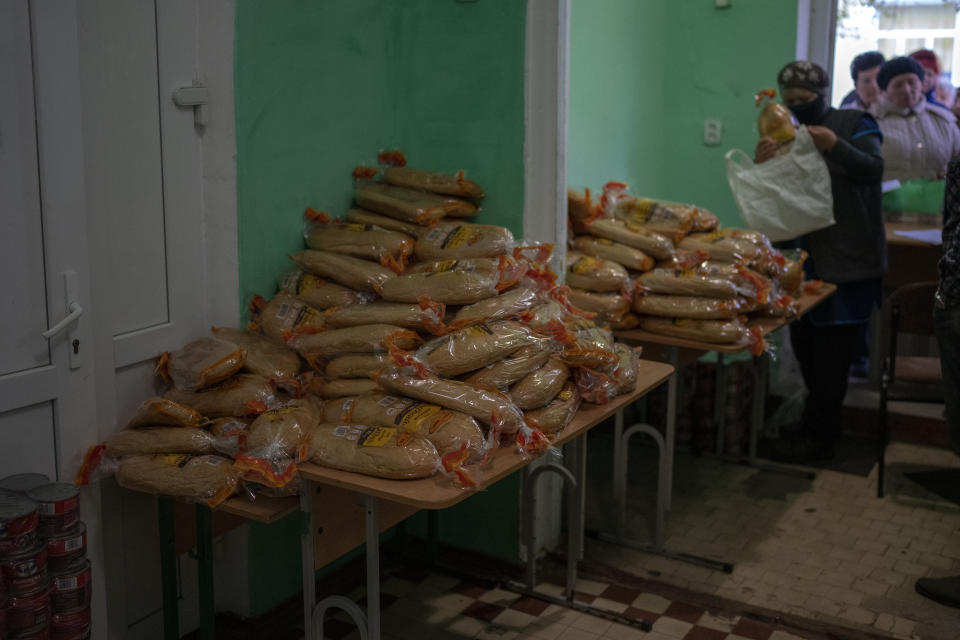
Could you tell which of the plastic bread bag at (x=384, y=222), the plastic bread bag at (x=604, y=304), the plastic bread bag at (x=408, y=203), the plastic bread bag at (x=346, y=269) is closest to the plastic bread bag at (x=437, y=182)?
the plastic bread bag at (x=408, y=203)

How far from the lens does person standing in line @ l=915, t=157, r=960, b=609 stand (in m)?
2.90

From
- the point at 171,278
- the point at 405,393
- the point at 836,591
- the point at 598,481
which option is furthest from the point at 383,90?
the point at 836,591

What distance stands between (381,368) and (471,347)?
22cm

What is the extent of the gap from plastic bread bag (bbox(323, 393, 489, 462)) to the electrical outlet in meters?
3.08

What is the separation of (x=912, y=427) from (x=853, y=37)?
2.06 metres

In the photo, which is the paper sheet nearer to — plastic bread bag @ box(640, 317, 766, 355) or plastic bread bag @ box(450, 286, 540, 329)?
plastic bread bag @ box(640, 317, 766, 355)

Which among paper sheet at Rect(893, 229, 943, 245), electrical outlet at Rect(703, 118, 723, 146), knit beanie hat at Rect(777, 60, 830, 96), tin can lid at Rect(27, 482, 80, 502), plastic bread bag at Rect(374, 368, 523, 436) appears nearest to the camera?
tin can lid at Rect(27, 482, 80, 502)

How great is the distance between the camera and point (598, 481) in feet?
13.5

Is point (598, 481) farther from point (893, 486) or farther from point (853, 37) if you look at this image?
point (853, 37)

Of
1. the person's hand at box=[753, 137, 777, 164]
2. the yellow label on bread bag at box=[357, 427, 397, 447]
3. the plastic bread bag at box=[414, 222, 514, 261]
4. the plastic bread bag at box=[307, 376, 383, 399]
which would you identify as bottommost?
the yellow label on bread bag at box=[357, 427, 397, 447]

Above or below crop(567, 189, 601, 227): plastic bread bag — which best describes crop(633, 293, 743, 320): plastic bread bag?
below

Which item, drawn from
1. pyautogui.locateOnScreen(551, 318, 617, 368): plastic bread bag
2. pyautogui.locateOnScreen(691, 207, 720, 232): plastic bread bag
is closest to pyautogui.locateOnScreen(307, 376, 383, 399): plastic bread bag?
pyautogui.locateOnScreen(551, 318, 617, 368): plastic bread bag

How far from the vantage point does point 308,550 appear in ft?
7.02

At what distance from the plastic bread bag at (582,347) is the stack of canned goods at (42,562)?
120cm
